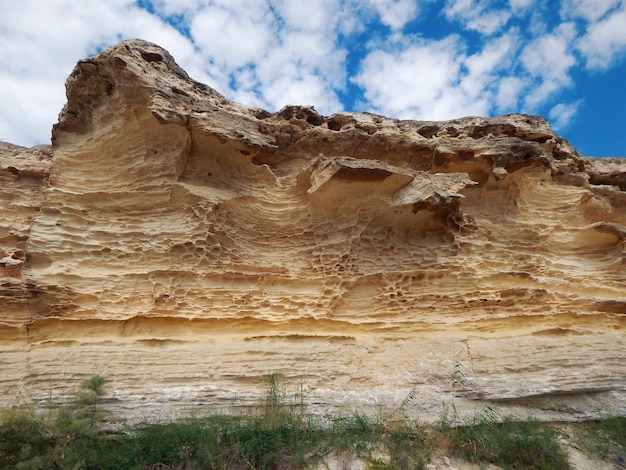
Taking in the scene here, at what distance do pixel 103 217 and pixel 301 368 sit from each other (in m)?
4.05

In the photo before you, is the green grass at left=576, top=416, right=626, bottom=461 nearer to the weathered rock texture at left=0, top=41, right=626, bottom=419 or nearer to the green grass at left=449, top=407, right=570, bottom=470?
the weathered rock texture at left=0, top=41, right=626, bottom=419

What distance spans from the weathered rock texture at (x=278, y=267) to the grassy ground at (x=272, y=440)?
0.26 m

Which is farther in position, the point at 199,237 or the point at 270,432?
the point at 199,237

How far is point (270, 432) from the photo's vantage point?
15.0 ft

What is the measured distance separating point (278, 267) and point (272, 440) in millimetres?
2674

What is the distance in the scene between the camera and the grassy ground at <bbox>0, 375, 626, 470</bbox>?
4.14 m

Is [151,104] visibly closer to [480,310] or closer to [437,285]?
[437,285]

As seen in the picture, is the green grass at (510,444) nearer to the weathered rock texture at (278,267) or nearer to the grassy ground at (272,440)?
the grassy ground at (272,440)

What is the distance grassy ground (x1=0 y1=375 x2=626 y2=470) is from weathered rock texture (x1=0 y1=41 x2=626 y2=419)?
261 millimetres

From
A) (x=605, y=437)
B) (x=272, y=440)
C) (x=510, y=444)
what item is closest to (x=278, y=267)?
(x=272, y=440)

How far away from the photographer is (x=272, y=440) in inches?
176

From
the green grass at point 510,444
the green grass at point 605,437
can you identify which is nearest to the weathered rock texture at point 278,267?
the green grass at point 605,437

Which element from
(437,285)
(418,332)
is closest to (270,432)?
(418,332)

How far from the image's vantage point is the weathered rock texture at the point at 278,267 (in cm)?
515
